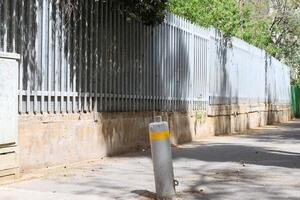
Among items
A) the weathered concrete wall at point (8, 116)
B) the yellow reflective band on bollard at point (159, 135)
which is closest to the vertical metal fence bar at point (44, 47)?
the weathered concrete wall at point (8, 116)

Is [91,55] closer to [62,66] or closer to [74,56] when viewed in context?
[74,56]

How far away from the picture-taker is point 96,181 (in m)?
10.0

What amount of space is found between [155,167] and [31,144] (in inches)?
125

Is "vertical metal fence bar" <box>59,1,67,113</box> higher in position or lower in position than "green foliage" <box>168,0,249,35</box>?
lower

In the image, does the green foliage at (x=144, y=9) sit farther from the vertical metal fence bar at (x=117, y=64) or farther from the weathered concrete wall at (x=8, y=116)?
the weathered concrete wall at (x=8, y=116)

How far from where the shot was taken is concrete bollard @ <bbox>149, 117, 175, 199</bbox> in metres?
8.23

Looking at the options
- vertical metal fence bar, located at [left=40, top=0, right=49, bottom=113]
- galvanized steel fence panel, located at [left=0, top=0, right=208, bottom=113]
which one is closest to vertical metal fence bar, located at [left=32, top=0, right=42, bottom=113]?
Result: galvanized steel fence panel, located at [left=0, top=0, right=208, bottom=113]

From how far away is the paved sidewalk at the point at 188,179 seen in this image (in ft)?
28.7

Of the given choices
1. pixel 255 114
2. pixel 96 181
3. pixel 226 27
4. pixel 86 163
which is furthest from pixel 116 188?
pixel 255 114

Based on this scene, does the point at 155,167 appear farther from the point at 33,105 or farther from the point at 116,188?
the point at 33,105

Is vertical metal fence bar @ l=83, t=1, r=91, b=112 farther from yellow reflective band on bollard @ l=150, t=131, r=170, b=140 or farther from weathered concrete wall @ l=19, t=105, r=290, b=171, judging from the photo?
yellow reflective band on bollard @ l=150, t=131, r=170, b=140

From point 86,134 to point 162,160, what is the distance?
477 cm

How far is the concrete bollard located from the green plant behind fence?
37888mm

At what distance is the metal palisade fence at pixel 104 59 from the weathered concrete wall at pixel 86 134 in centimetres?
22
